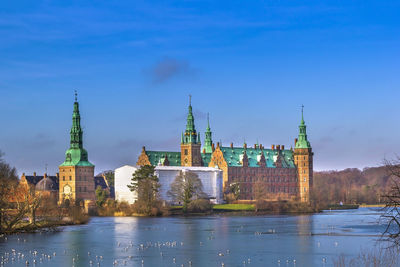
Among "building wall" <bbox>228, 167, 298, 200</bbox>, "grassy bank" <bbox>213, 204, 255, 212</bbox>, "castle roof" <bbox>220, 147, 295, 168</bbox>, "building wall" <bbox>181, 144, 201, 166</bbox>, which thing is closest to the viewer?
"grassy bank" <bbox>213, 204, 255, 212</bbox>

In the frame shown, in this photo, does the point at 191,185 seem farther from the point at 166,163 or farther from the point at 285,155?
the point at 285,155

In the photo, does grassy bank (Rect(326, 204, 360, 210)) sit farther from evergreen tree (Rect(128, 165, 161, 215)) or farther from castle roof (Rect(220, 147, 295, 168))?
evergreen tree (Rect(128, 165, 161, 215))

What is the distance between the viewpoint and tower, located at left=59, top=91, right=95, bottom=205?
128 m

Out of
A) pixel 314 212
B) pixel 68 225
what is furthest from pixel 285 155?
pixel 68 225

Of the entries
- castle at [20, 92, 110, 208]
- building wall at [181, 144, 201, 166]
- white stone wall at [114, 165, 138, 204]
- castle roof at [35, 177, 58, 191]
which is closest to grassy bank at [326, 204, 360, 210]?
building wall at [181, 144, 201, 166]

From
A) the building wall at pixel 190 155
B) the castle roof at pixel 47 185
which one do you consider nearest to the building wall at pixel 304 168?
the building wall at pixel 190 155

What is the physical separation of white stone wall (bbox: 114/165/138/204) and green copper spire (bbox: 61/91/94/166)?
789 centimetres

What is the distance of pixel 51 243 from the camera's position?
54719mm

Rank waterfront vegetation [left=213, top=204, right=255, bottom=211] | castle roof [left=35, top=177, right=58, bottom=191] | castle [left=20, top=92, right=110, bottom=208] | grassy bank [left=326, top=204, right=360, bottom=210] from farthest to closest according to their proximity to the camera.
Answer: castle roof [left=35, top=177, right=58, bottom=191], grassy bank [left=326, top=204, right=360, bottom=210], castle [left=20, top=92, right=110, bottom=208], waterfront vegetation [left=213, top=204, right=255, bottom=211]

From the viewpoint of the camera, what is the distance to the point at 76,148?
427 ft

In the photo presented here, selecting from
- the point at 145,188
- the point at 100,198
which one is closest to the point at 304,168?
the point at 100,198

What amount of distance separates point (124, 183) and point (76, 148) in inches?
473

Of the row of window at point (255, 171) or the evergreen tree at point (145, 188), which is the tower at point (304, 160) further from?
the evergreen tree at point (145, 188)

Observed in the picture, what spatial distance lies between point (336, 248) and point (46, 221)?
116 ft
